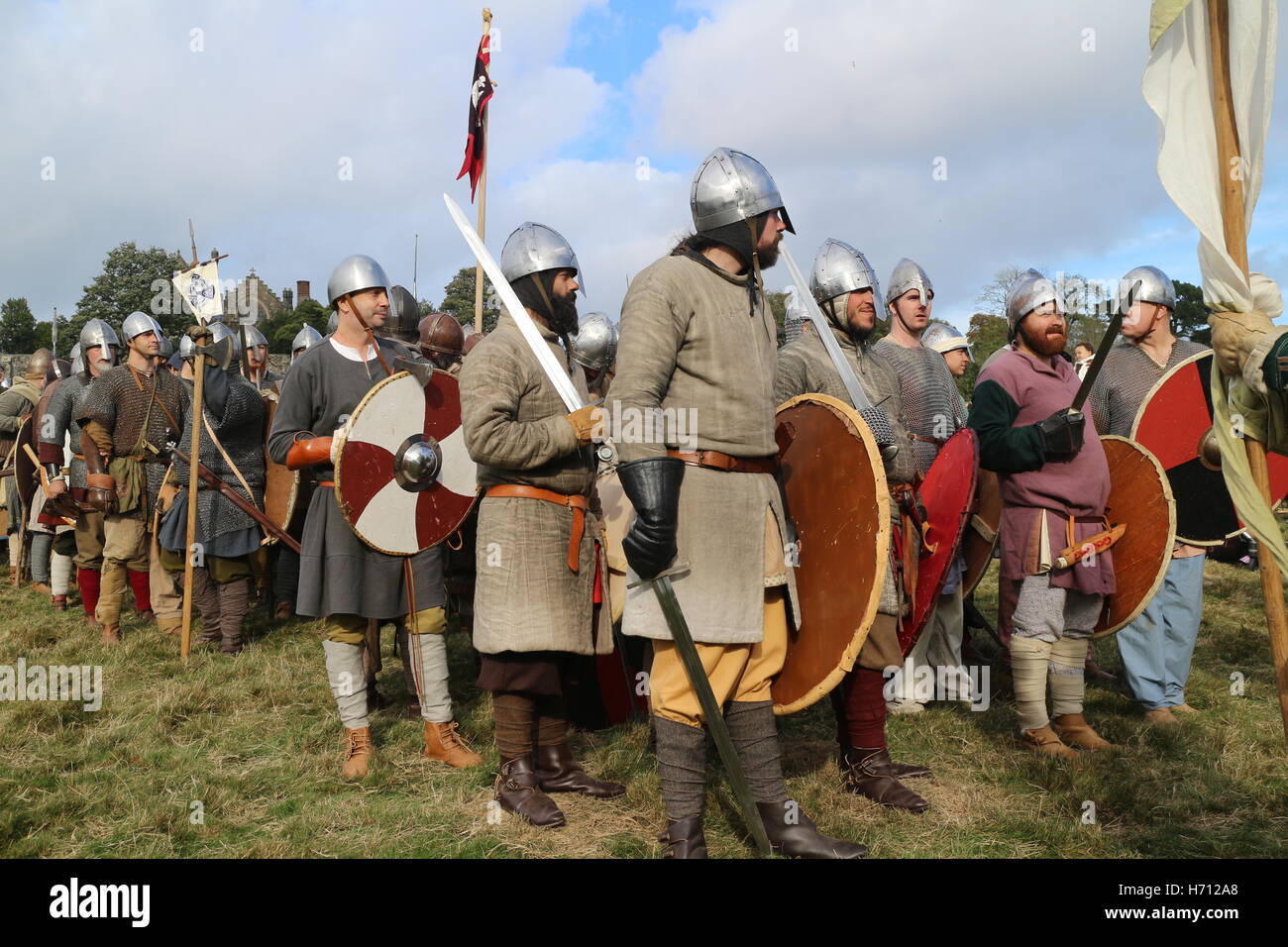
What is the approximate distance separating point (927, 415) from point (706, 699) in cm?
270

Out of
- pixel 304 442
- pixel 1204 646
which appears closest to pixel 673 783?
pixel 304 442

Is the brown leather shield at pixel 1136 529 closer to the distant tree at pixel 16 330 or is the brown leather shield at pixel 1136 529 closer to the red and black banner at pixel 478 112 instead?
the red and black banner at pixel 478 112

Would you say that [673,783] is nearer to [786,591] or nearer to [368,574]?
[786,591]

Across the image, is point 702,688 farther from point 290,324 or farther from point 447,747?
point 290,324

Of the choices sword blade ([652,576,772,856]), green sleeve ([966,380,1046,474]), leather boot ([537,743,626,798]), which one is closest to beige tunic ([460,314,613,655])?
leather boot ([537,743,626,798])

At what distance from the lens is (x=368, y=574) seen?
13.1ft

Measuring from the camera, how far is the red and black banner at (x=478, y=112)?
6597 millimetres

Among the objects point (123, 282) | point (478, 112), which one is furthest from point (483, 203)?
point (123, 282)

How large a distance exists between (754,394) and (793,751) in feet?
6.26

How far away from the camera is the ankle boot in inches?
112

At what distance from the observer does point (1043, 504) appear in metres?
4.00

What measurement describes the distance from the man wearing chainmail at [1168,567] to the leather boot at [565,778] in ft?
8.42

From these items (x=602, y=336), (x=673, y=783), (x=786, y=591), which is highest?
(x=602, y=336)

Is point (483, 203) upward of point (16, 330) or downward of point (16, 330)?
downward
